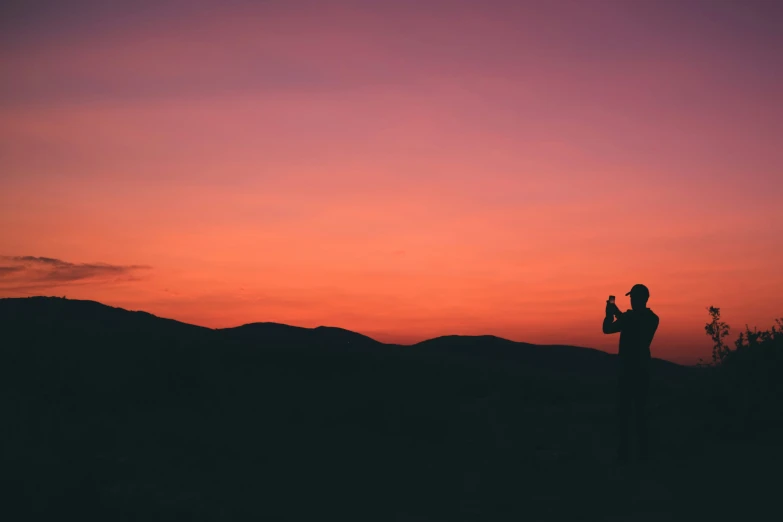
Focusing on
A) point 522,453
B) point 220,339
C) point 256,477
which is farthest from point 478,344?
point 256,477

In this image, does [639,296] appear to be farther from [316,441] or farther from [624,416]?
[316,441]

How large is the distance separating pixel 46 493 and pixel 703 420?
40.7 feet

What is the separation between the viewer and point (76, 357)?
1816 centimetres

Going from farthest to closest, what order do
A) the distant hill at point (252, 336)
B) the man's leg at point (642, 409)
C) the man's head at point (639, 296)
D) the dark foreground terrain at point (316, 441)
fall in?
the distant hill at point (252, 336)
the man's head at point (639, 296)
the man's leg at point (642, 409)
the dark foreground terrain at point (316, 441)

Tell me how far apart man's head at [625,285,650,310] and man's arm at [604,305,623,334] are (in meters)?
0.31

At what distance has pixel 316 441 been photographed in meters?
13.0

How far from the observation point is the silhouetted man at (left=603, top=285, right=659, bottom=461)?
1135cm

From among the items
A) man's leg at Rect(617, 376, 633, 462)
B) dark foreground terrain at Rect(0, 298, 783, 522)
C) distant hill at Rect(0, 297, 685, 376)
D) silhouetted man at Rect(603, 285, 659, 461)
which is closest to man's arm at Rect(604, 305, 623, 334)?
silhouetted man at Rect(603, 285, 659, 461)

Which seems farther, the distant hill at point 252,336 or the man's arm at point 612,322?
the distant hill at point 252,336

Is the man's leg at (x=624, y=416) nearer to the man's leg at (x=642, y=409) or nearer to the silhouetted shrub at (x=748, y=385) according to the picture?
the man's leg at (x=642, y=409)

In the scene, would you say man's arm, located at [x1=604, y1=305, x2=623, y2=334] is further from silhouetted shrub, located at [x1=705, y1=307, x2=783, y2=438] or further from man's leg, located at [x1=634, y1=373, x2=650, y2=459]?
silhouetted shrub, located at [x1=705, y1=307, x2=783, y2=438]

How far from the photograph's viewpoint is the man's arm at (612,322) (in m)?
11.4

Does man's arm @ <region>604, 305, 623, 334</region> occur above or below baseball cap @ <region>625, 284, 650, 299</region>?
below

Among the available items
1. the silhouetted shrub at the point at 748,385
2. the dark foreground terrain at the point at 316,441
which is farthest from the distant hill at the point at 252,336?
the silhouetted shrub at the point at 748,385
